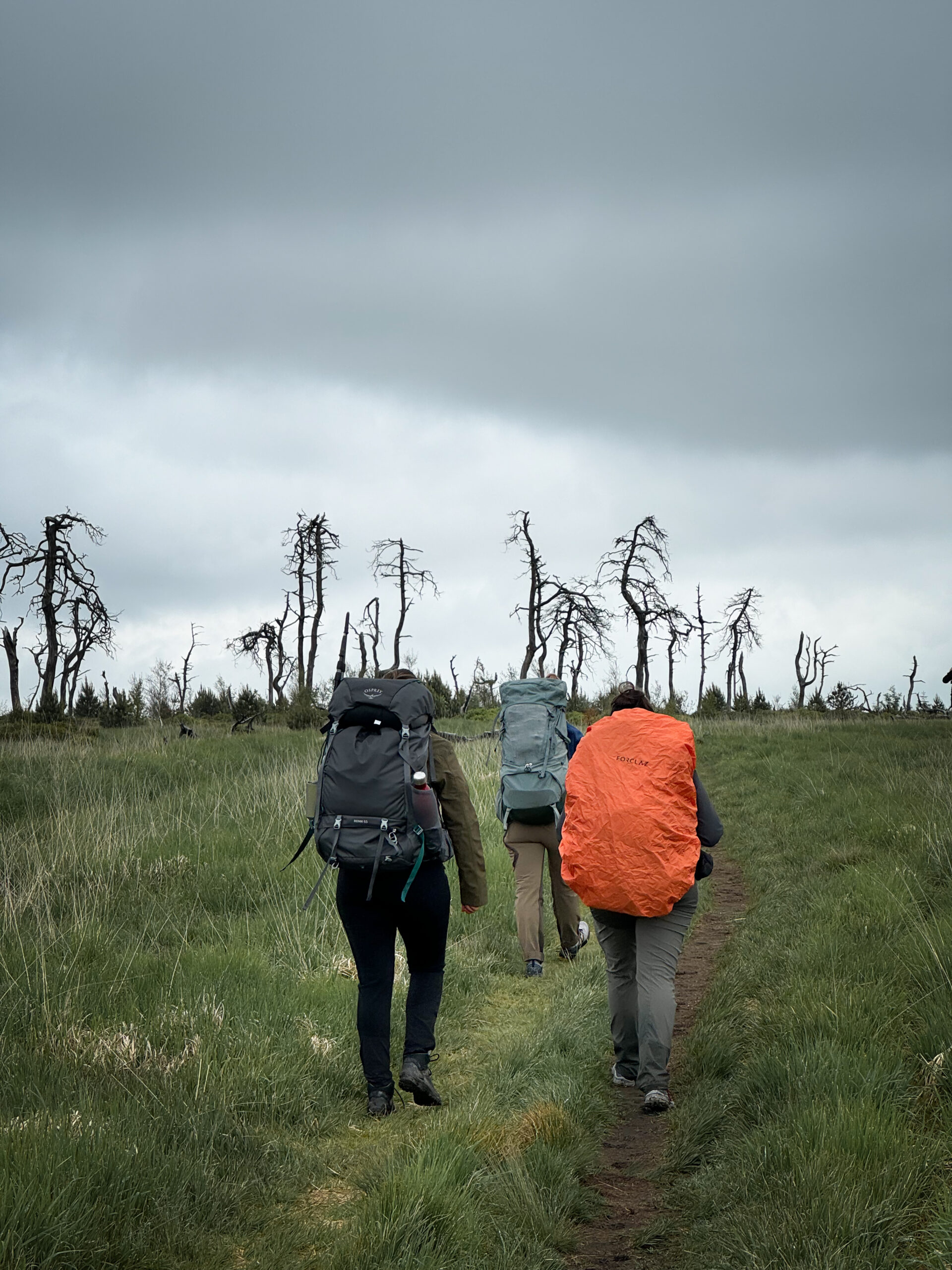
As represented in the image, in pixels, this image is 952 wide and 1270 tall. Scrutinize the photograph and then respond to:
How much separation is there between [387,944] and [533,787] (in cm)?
273

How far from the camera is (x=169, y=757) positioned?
18297mm

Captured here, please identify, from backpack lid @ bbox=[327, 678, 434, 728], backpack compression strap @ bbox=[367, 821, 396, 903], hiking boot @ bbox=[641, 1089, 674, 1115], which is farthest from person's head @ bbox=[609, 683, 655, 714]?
hiking boot @ bbox=[641, 1089, 674, 1115]

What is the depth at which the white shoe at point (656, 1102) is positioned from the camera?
15.8 feet

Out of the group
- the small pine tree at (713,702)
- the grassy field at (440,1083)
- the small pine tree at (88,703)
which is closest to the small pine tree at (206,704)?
the small pine tree at (88,703)

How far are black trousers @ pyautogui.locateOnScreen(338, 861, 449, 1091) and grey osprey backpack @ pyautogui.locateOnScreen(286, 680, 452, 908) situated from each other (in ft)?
0.44

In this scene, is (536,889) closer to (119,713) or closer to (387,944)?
(387,944)

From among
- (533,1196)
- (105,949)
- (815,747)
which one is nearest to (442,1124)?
(533,1196)

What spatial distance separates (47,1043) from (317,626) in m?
32.5

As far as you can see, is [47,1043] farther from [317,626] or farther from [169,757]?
[317,626]

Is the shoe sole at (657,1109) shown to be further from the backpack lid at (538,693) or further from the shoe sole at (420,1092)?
the backpack lid at (538,693)

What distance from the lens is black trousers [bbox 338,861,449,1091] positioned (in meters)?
4.88

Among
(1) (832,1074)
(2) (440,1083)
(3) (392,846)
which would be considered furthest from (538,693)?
(1) (832,1074)

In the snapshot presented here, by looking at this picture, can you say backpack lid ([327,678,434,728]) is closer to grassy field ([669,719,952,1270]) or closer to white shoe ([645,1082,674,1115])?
white shoe ([645,1082,674,1115])

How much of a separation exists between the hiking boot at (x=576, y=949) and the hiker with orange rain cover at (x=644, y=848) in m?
2.72
